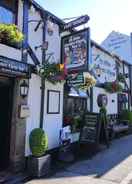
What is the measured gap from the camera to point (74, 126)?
1022 centimetres

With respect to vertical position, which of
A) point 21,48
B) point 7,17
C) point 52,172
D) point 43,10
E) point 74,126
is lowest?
point 52,172

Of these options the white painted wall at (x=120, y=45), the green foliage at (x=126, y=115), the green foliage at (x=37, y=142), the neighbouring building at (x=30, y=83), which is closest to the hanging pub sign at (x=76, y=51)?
the neighbouring building at (x=30, y=83)

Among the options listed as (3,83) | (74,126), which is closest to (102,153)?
(74,126)

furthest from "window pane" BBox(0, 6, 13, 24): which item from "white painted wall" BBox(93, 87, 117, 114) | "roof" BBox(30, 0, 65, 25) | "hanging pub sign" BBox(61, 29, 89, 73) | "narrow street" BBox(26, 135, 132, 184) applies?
"white painted wall" BBox(93, 87, 117, 114)

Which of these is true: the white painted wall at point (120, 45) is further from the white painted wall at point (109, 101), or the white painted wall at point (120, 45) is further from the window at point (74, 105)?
the window at point (74, 105)

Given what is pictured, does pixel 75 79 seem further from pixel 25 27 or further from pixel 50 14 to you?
pixel 25 27

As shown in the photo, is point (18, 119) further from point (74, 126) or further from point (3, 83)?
point (74, 126)

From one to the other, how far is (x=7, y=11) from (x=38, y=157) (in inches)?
154

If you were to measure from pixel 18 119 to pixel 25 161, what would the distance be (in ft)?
3.94

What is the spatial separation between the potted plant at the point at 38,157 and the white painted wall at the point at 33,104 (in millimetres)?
484

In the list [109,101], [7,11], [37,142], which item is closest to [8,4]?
[7,11]

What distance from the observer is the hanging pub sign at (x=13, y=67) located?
259 inches

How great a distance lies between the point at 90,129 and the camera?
33.6ft

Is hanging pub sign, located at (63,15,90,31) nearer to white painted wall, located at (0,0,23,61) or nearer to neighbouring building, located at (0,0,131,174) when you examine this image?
neighbouring building, located at (0,0,131,174)
